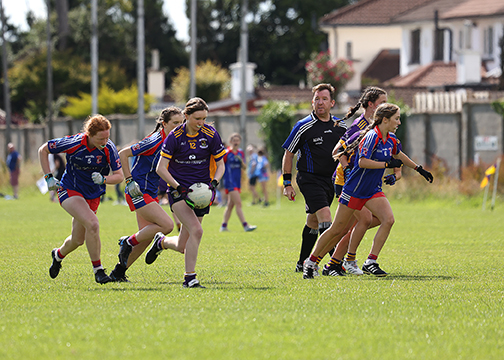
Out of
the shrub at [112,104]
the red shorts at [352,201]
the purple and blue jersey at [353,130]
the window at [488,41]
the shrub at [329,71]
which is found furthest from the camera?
the shrub at [112,104]

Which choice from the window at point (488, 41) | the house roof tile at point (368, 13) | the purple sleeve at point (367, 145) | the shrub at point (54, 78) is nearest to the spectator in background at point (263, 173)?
the purple sleeve at point (367, 145)

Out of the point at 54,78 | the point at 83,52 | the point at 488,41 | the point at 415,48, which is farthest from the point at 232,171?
the point at 83,52

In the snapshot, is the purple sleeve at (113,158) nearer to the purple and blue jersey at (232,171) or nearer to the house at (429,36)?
the purple and blue jersey at (232,171)

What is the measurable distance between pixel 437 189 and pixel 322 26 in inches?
1230

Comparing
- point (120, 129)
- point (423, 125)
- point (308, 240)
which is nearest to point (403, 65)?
point (120, 129)

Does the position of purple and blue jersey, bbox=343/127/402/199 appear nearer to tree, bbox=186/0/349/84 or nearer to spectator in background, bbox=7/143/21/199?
spectator in background, bbox=7/143/21/199

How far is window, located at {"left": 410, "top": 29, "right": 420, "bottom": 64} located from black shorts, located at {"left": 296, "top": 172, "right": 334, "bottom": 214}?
42.1 metres

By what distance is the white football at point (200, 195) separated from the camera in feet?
28.2

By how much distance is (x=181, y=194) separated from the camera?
28.5 feet

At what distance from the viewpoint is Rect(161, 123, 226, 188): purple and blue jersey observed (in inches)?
344

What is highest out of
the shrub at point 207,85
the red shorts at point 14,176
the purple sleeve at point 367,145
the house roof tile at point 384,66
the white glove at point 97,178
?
the house roof tile at point 384,66

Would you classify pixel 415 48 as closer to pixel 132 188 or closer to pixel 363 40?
pixel 363 40

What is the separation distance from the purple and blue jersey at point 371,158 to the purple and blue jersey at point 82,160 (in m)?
2.51

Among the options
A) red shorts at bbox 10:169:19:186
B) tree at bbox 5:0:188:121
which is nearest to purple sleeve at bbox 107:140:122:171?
red shorts at bbox 10:169:19:186
